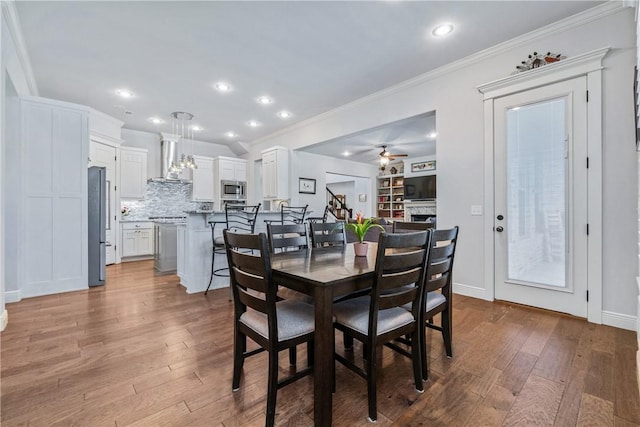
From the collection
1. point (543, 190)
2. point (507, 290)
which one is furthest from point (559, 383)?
point (543, 190)

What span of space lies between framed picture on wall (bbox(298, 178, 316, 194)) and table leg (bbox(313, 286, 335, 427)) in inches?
213

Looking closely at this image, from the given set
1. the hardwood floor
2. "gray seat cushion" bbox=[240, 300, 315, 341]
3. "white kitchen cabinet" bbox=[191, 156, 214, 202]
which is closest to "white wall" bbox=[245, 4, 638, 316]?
the hardwood floor

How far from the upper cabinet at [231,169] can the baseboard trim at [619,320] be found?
274 inches

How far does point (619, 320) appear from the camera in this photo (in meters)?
2.41

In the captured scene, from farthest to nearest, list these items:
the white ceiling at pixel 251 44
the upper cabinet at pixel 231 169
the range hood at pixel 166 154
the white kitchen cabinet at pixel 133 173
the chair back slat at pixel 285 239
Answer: the upper cabinet at pixel 231 169 < the range hood at pixel 166 154 < the white kitchen cabinet at pixel 133 173 < the white ceiling at pixel 251 44 < the chair back slat at pixel 285 239

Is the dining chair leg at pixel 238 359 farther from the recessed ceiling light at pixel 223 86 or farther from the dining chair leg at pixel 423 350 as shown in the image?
the recessed ceiling light at pixel 223 86

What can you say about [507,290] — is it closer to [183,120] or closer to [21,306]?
[21,306]

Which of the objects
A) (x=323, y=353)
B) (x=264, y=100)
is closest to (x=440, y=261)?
(x=323, y=353)

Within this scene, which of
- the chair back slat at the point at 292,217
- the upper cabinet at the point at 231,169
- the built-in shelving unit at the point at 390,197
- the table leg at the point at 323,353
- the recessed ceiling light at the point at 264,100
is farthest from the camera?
the built-in shelving unit at the point at 390,197

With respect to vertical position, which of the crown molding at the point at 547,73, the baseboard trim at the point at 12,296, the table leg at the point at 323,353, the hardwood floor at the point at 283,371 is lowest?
the hardwood floor at the point at 283,371

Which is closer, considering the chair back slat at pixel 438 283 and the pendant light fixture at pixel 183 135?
the chair back slat at pixel 438 283

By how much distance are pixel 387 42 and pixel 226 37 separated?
1719mm

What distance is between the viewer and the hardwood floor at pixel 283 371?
1421 mm

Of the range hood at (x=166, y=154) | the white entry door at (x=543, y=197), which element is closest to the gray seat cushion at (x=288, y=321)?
the white entry door at (x=543, y=197)
